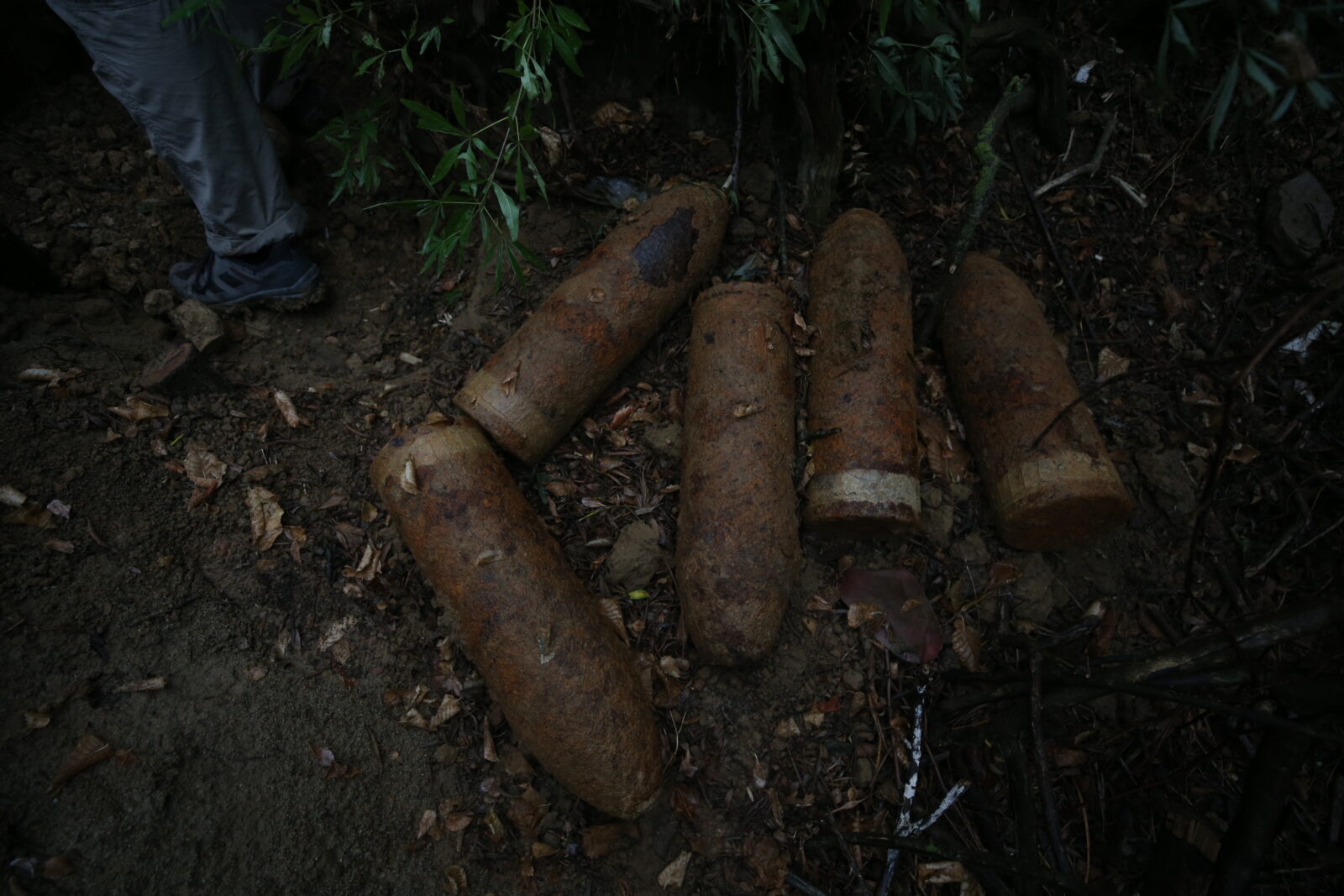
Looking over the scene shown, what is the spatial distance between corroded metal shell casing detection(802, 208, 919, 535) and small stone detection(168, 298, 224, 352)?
8.11ft

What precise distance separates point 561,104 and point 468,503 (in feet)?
6.69

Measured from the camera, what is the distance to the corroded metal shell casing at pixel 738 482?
2.25m

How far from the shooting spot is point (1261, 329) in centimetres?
331

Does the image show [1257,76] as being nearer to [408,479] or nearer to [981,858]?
[981,858]

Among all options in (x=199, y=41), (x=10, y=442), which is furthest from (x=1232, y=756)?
(x=199, y=41)

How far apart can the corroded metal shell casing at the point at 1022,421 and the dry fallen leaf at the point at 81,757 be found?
301 centimetres

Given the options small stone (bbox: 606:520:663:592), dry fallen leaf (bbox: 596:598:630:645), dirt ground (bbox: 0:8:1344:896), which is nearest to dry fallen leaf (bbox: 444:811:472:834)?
dirt ground (bbox: 0:8:1344:896)

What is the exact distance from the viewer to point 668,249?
2713mm

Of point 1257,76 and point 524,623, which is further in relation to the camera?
point 524,623

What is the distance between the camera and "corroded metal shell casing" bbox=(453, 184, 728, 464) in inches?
97.2

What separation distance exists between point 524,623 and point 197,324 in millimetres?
1982

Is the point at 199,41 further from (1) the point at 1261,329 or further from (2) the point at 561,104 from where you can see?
(1) the point at 1261,329

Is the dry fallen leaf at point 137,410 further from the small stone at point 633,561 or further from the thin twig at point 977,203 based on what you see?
the thin twig at point 977,203

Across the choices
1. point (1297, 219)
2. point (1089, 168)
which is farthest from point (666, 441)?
point (1297, 219)
